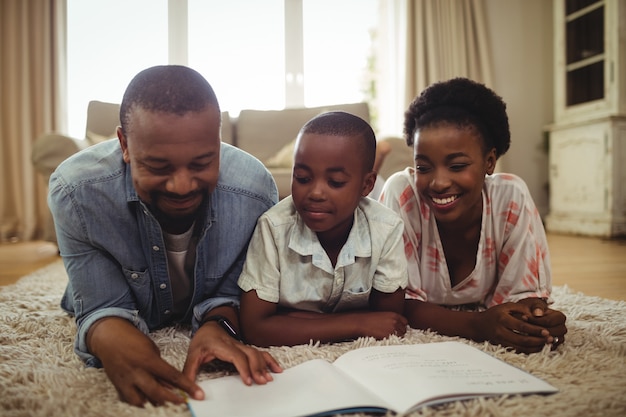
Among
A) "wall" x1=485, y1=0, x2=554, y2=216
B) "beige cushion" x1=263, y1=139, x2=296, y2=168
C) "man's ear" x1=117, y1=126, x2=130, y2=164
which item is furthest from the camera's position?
"wall" x1=485, y1=0, x2=554, y2=216

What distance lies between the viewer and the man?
2.58 feet

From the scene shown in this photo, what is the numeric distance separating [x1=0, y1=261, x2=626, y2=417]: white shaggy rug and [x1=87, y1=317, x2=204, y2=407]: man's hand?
0.02 meters

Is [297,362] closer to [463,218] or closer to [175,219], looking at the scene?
[175,219]

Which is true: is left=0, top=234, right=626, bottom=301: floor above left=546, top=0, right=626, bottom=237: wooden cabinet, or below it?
below

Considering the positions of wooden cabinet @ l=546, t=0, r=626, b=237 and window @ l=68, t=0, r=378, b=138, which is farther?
window @ l=68, t=0, r=378, b=138

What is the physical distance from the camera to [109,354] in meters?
0.78

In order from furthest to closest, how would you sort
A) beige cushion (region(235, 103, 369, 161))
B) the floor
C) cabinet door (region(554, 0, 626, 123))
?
cabinet door (region(554, 0, 626, 123)), beige cushion (region(235, 103, 369, 161)), the floor

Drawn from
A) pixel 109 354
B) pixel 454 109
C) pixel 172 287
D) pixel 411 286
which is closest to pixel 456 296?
pixel 411 286

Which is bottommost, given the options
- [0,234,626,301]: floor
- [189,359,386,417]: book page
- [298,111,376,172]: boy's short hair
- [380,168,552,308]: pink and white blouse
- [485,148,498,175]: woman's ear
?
[0,234,626,301]: floor

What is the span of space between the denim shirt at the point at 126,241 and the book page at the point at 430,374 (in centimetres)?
38

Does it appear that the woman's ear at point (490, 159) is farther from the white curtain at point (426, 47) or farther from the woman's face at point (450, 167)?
the white curtain at point (426, 47)

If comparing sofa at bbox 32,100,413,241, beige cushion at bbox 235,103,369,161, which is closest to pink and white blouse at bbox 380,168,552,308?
sofa at bbox 32,100,413,241

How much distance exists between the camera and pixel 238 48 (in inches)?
161

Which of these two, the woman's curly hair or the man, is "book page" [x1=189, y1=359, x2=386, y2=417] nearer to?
the man
